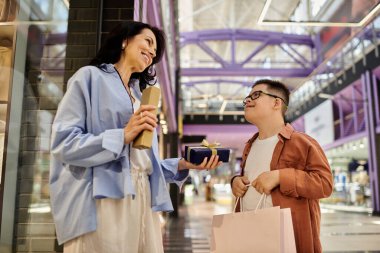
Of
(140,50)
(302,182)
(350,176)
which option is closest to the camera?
(140,50)

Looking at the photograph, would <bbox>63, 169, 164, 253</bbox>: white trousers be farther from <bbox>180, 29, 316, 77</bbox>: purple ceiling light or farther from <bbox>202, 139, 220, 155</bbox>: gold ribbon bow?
<bbox>180, 29, 316, 77</bbox>: purple ceiling light

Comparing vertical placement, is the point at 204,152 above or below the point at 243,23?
below

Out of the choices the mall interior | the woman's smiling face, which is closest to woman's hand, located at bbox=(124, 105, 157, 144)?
the woman's smiling face

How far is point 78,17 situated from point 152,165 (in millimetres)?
1800

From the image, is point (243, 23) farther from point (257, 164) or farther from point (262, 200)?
point (262, 200)

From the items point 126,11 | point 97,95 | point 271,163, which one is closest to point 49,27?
point 126,11

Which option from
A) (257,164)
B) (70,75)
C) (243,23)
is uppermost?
(243,23)

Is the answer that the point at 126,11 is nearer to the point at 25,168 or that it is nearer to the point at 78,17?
the point at 78,17

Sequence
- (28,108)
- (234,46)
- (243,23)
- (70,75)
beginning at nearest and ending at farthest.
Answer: (28,108), (70,75), (234,46), (243,23)

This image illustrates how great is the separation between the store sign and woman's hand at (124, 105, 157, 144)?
14631 millimetres

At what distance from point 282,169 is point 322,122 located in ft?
48.7

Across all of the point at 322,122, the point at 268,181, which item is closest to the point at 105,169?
the point at 268,181

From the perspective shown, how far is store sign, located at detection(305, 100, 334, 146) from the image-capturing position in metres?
15.0

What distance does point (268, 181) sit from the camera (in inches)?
66.5
